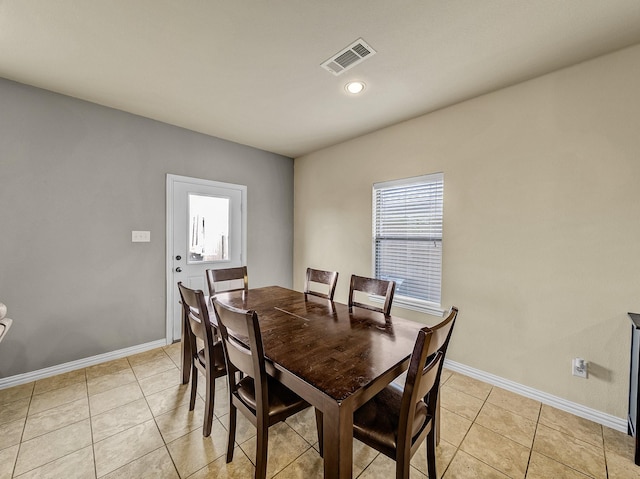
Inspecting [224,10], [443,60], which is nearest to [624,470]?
[443,60]

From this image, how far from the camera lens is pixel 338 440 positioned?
0.94m

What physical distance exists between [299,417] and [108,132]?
10.6ft

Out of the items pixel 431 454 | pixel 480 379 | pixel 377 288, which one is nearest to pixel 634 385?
pixel 480 379

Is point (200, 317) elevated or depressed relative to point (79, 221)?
depressed

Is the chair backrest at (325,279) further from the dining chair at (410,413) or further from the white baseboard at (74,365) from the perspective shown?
the white baseboard at (74,365)

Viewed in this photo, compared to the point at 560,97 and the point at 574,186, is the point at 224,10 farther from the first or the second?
the point at 574,186

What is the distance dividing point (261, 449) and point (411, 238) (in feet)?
7.72

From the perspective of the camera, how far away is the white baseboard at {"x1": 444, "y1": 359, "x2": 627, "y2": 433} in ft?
6.03

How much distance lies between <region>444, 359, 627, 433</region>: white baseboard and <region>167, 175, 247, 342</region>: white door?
2965 millimetres

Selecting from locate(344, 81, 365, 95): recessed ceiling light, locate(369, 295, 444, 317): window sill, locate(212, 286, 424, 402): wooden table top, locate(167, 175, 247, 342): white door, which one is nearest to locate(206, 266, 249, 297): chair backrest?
locate(212, 286, 424, 402): wooden table top

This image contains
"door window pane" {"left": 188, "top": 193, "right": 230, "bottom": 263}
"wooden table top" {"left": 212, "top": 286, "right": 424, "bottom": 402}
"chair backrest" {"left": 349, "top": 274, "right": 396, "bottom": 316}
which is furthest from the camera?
"door window pane" {"left": 188, "top": 193, "right": 230, "bottom": 263}

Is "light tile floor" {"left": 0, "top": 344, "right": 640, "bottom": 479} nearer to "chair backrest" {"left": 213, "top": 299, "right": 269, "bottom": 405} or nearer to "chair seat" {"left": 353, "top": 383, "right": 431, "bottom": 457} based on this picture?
"chair seat" {"left": 353, "top": 383, "right": 431, "bottom": 457}

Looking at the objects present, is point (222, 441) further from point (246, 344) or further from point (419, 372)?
point (419, 372)

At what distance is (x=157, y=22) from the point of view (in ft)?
5.38
